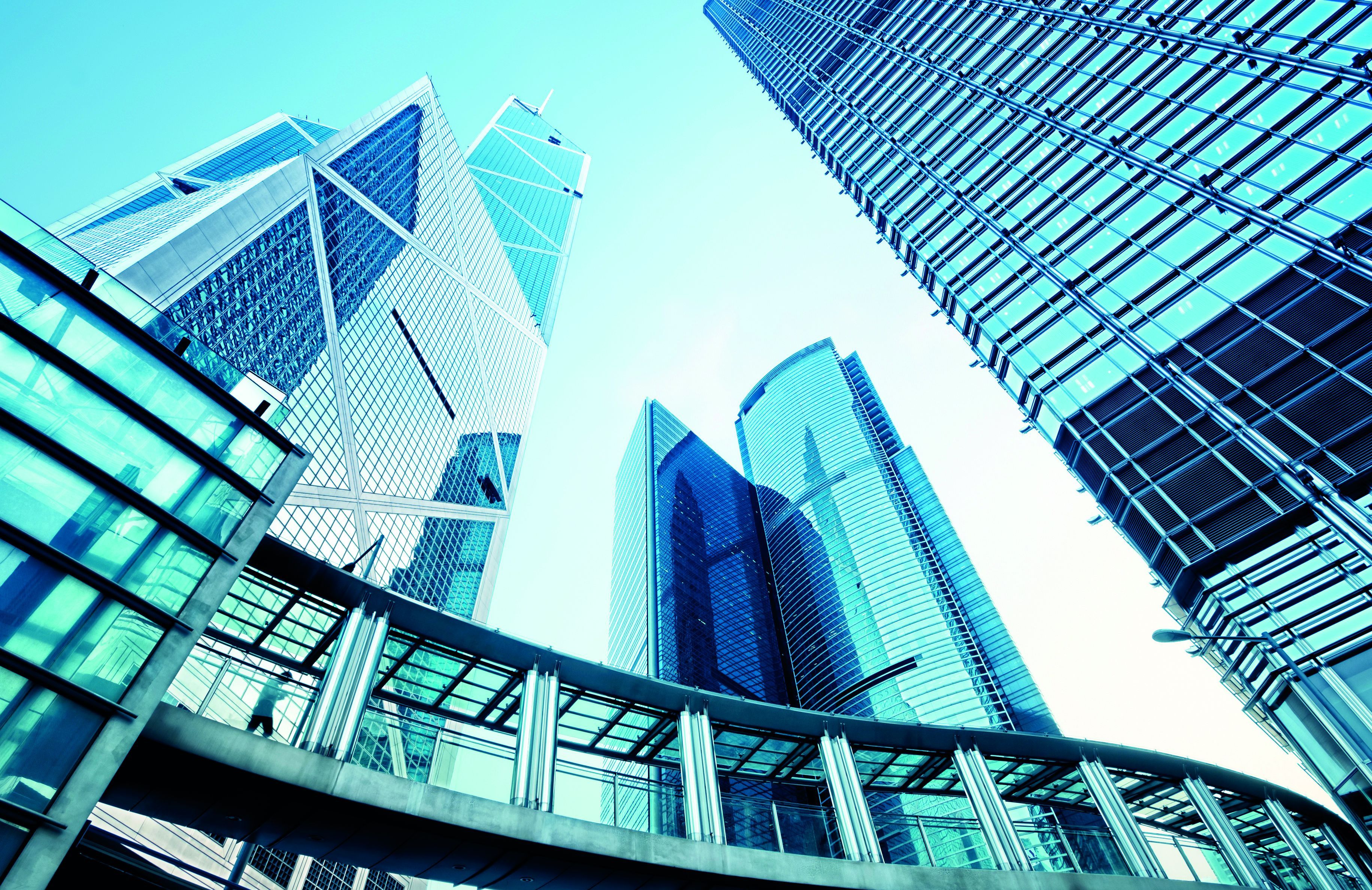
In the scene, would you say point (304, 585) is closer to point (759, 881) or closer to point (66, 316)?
point (66, 316)

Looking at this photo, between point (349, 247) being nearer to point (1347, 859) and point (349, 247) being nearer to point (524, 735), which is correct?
point (524, 735)

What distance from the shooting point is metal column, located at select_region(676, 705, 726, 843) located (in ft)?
54.3

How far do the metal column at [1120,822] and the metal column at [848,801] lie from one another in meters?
7.09

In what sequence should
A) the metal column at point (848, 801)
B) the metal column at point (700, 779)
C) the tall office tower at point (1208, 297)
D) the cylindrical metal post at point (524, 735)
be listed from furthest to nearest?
the tall office tower at point (1208, 297)
the metal column at point (848, 801)
the metal column at point (700, 779)
the cylindrical metal post at point (524, 735)

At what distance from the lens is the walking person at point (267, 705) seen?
13.0 m

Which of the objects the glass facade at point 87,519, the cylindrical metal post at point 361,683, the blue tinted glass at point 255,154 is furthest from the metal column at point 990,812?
the blue tinted glass at point 255,154

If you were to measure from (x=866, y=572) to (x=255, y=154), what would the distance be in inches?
4304

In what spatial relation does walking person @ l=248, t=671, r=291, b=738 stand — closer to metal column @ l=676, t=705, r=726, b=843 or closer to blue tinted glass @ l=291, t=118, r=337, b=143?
metal column @ l=676, t=705, r=726, b=843

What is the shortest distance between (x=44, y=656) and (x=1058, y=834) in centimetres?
2159

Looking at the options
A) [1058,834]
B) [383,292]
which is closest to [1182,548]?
[1058,834]

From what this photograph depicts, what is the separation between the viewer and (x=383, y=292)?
90.2 m

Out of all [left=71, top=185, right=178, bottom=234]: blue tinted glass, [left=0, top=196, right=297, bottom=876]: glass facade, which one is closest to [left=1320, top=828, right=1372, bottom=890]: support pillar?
[left=0, top=196, right=297, bottom=876]: glass facade

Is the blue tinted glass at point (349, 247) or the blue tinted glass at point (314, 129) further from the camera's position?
the blue tinted glass at point (314, 129)

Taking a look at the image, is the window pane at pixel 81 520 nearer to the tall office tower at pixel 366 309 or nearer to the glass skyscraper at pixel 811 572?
the tall office tower at pixel 366 309
